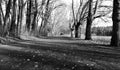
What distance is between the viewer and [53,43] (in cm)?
1596

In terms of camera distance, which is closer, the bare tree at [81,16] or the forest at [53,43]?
the forest at [53,43]

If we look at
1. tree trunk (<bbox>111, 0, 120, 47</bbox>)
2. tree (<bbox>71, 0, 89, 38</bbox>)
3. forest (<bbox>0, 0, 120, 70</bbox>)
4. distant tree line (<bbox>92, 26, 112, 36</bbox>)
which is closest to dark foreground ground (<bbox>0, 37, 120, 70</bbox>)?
forest (<bbox>0, 0, 120, 70</bbox>)

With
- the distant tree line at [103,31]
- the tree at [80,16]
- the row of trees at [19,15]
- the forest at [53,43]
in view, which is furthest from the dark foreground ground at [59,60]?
the distant tree line at [103,31]

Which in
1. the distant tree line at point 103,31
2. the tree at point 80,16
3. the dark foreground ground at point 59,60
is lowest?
the dark foreground ground at point 59,60

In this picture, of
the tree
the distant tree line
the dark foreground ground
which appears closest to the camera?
the dark foreground ground

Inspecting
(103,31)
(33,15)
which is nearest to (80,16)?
(33,15)

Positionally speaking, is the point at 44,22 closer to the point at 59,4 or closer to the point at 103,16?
the point at 59,4

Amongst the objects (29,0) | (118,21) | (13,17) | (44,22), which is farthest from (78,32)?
(118,21)

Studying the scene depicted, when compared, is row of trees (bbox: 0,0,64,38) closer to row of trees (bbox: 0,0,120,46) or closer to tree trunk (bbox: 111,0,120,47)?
row of trees (bbox: 0,0,120,46)

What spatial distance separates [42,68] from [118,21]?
352 inches

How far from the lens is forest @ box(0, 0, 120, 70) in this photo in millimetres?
5824

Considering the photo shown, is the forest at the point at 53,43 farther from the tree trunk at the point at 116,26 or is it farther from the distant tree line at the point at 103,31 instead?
the distant tree line at the point at 103,31

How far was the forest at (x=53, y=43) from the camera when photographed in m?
5.82

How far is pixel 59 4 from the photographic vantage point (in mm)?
42000
